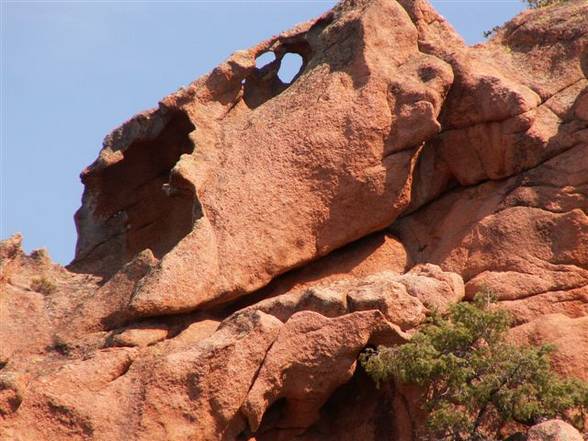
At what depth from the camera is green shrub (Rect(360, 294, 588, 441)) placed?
29000 mm

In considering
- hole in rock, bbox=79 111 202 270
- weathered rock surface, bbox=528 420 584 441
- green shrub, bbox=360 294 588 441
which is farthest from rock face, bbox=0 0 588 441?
weathered rock surface, bbox=528 420 584 441

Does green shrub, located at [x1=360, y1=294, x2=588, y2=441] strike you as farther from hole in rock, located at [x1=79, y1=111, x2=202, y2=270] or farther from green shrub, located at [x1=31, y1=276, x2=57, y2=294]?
hole in rock, located at [x1=79, y1=111, x2=202, y2=270]

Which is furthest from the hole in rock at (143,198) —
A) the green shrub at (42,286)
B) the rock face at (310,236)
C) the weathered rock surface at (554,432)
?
the weathered rock surface at (554,432)

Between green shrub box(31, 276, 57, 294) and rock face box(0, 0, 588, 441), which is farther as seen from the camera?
green shrub box(31, 276, 57, 294)

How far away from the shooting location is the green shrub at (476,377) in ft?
95.1

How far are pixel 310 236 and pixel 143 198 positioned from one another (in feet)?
16.6

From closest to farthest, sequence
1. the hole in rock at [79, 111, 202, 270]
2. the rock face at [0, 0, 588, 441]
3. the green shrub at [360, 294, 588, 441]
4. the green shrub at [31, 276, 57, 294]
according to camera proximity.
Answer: the green shrub at [360, 294, 588, 441]
the rock face at [0, 0, 588, 441]
the green shrub at [31, 276, 57, 294]
the hole in rock at [79, 111, 202, 270]

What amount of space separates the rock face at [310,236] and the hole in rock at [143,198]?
0.05 meters

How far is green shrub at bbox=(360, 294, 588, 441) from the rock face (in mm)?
725

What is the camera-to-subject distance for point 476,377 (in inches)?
1166

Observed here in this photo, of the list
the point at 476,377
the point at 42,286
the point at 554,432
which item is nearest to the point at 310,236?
the point at 42,286

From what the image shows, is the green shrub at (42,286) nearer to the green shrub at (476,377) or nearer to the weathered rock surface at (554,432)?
the green shrub at (476,377)

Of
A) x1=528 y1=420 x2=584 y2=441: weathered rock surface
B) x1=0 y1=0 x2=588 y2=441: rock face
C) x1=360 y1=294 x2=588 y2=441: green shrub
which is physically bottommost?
→ x1=528 y1=420 x2=584 y2=441: weathered rock surface

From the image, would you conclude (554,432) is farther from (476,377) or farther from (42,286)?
(42,286)
